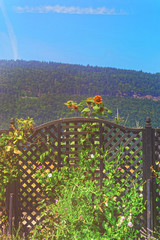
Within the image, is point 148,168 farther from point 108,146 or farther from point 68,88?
point 68,88

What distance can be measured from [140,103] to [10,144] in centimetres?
3284

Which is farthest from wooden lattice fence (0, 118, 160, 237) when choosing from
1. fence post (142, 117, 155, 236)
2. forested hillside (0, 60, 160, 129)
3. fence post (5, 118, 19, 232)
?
forested hillside (0, 60, 160, 129)

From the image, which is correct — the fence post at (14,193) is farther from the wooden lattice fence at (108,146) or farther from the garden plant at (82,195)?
the wooden lattice fence at (108,146)

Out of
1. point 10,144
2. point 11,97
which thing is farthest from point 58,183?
point 11,97

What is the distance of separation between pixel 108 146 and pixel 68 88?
3204 cm

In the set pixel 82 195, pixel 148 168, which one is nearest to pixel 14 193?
pixel 82 195

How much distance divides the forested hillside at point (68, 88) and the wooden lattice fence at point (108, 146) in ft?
82.2

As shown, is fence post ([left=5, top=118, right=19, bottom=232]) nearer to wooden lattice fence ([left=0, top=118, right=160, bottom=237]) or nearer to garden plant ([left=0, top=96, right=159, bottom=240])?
garden plant ([left=0, top=96, right=159, bottom=240])

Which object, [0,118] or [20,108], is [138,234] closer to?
[0,118]

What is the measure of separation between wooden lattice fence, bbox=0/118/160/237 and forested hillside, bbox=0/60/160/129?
25.0m

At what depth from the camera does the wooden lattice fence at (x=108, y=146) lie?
169 inches

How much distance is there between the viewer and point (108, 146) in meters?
4.33

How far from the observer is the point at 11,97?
116 feet

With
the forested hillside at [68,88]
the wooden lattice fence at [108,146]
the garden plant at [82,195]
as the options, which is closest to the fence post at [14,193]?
the garden plant at [82,195]
